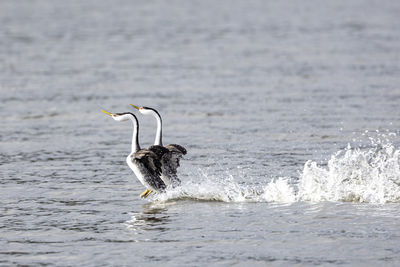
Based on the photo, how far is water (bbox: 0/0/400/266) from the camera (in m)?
10.4

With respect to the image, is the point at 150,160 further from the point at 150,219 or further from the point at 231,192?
the point at 231,192

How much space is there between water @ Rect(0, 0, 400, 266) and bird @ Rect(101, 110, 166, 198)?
26cm

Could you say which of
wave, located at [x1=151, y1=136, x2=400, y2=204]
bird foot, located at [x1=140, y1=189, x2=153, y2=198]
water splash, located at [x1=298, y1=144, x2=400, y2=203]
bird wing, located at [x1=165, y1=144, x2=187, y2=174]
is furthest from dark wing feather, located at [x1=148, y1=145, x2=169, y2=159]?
water splash, located at [x1=298, y1=144, x2=400, y2=203]

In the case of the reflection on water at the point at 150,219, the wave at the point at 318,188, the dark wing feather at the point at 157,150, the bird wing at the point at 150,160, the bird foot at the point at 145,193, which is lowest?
the reflection on water at the point at 150,219

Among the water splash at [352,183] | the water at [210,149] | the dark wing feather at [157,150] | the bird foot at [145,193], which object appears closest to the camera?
the water at [210,149]

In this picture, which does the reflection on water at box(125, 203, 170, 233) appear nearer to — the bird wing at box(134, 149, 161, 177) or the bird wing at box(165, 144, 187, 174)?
the bird wing at box(134, 149, 161, 177)

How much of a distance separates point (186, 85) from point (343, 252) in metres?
15.1

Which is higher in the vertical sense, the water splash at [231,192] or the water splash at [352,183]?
the water splash at [352,183]

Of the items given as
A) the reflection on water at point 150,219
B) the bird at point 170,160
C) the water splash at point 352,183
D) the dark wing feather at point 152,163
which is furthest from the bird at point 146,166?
the water splash at point 352,183

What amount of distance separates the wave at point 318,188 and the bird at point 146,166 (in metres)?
0.25

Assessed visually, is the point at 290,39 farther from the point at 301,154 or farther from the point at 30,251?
the point at 30,251

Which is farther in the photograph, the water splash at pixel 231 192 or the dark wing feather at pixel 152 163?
the water splash at pixel 231 192

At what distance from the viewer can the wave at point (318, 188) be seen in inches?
494

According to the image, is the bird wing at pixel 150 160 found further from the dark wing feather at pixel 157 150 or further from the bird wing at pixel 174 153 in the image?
the bird wing at pixel 174 153
